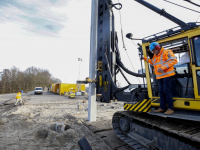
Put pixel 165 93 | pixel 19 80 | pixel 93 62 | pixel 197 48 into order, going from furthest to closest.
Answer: pixel 19 80 → pixel 93 62 → pixel 165 93 → pixel 197 48

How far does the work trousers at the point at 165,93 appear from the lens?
294cm

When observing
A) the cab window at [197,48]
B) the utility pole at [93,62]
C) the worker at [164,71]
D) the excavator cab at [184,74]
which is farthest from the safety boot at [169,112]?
the utility pole at [93,62]

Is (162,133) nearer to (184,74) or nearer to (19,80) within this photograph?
(184,74)

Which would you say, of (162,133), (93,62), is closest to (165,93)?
(162,133)

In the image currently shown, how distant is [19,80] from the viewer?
160 feet

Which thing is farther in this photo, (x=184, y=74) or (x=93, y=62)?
(x=93, y=62)

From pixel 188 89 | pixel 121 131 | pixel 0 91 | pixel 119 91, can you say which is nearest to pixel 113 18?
pixel 119 91

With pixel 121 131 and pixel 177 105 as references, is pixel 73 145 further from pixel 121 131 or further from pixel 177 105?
pixel 177 105

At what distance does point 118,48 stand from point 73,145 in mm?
4203

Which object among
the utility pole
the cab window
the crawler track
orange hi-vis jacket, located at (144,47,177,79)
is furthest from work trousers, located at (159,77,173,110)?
the utility pole

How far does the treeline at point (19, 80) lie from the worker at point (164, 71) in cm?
5199

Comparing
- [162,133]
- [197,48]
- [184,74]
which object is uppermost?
[197,48]

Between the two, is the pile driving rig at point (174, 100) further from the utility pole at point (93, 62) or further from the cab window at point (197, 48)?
the utility pole at point (93, 62)

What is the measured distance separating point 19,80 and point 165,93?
2199 inches
